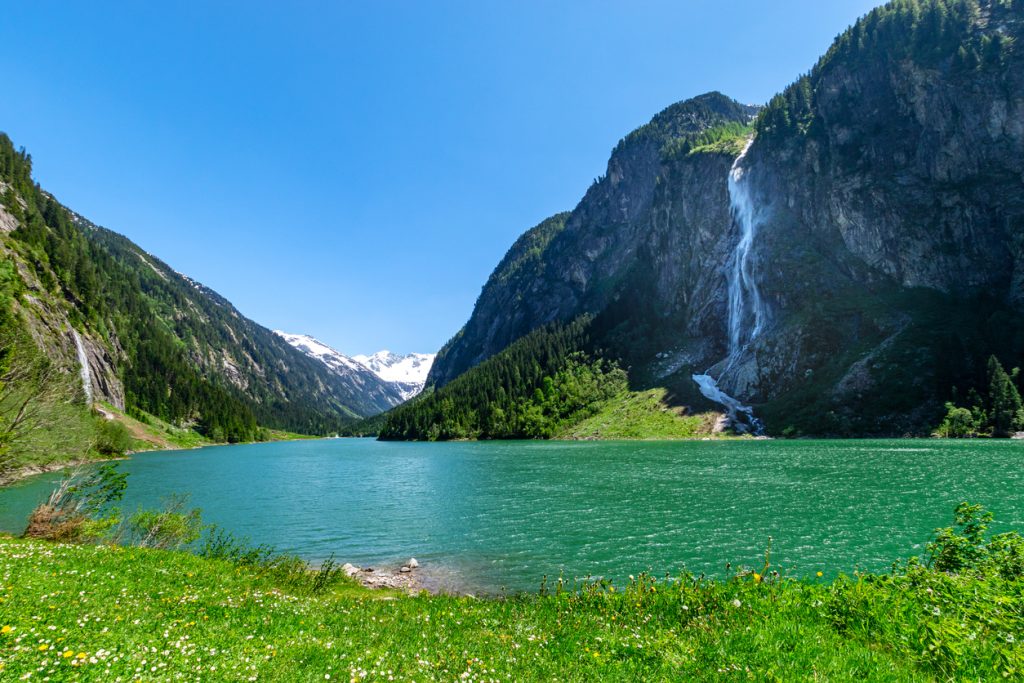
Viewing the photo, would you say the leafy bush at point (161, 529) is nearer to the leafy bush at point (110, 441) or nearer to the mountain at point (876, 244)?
the leafy bush at point (110, 441)

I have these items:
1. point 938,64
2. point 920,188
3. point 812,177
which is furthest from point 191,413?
point 938,64

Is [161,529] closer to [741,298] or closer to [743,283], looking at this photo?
[741,298]

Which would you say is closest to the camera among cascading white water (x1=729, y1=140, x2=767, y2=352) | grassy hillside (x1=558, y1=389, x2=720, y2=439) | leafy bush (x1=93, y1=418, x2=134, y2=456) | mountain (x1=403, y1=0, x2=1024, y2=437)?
leafy bush (x1=93, y1=418, x2=134, y2=456)

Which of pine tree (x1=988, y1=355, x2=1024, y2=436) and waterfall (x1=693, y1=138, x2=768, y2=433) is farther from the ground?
waterfall (x1=693, y1=138, x2=768, y2=433)

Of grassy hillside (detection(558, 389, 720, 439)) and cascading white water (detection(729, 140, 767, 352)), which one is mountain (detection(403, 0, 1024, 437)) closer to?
cascading white water (detection(729, 140, 767, 352))

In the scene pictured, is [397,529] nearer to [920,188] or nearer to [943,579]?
[943,579]

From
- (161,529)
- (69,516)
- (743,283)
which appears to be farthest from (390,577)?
(743,283)

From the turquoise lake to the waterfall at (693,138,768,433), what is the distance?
78.2m

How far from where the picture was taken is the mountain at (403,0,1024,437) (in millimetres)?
115125

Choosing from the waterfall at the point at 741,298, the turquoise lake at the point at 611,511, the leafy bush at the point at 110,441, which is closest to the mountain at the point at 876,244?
the waterfall at the point at 741,298

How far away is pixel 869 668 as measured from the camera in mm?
8133

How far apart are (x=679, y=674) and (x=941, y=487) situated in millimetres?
49871

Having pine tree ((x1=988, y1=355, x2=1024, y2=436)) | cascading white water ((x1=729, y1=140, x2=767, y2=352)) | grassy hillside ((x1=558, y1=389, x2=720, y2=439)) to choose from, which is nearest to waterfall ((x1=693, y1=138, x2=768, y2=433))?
cascading white water ((x1=729, y1=140, x2=767, y2=352))

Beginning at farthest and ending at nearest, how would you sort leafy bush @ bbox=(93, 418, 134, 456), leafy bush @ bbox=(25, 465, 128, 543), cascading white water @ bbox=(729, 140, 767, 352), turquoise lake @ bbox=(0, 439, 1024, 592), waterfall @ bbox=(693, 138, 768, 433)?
cascading white water @ bbox=(729, 140, 767, 352) → waterfall @ bbox=(693, 138, 768, 433) → leafy bush @ bbox=(93, 418, 134, 456) → turquoise lake @ bbox=(0, 439, 1024, 592) → leafy bush @ bbox=(25, 465, 128, 543)
